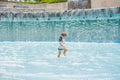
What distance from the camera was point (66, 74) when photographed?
8.39m

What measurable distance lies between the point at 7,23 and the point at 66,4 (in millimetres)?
6363

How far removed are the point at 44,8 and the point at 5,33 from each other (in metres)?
8.09

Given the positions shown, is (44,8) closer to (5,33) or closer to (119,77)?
(5,33)

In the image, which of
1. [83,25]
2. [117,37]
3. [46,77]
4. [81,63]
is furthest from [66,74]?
[83,25]

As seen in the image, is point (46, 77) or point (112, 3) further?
point (112, 3)

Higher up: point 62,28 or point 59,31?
point 62,28

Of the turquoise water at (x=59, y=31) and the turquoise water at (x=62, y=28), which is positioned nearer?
the turquoise water at (x=59, y=31)

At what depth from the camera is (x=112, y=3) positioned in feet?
78.0

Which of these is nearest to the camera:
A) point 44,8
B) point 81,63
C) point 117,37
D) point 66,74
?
point 66,74

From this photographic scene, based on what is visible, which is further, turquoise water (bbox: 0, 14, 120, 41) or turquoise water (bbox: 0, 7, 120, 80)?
Result: turquoise water (bbox: 0, 14, 120, 41)

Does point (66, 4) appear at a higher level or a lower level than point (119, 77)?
higher

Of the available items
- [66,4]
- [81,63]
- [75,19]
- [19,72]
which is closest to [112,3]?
[75,19]

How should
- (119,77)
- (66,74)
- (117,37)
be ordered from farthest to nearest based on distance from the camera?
(117,37)
(66,74)
(119,77)

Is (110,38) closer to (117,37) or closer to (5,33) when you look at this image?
(117,37)
